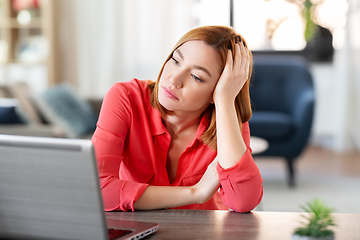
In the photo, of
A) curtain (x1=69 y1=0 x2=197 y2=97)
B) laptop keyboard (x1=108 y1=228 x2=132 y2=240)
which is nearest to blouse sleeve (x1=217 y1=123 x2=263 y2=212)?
laptop keyboard (x1=108 y1=228 x2=132 y2=240)

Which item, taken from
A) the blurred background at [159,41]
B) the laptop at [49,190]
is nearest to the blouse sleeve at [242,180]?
the laptop at [49,190]

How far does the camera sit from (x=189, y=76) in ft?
3.50

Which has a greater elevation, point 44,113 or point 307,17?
point 307,17

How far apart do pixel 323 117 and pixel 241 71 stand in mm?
3900

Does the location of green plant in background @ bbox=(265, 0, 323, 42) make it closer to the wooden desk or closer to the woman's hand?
the woman's hand

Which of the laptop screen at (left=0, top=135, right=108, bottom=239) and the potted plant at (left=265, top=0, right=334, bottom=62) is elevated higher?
the laptop screen at (left=0, top=135, right=108, bottom=239)

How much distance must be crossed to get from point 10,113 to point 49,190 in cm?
257

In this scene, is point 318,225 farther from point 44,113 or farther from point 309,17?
point 309,17

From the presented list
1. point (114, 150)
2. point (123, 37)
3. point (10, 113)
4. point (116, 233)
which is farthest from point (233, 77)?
point (123, 37)

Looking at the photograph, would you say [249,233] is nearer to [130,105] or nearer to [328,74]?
[130,105]

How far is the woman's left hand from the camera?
107 cm

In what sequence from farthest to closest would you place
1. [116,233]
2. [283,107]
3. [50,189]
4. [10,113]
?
[283,107], [10,113], [116,233], [50,189]

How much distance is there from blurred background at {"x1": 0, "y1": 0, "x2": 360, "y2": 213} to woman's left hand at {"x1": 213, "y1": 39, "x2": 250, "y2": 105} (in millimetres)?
3304

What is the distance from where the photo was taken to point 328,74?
464 centimetres
